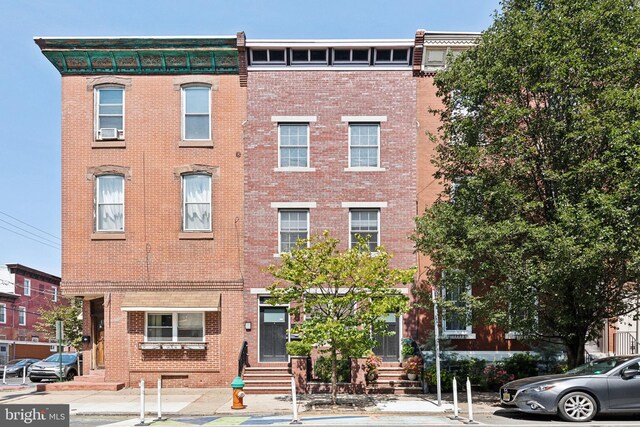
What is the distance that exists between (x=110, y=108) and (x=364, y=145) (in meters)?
9.02

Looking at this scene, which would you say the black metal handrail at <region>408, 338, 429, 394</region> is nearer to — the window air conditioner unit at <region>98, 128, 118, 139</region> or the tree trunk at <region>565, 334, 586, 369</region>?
the tree trunk at <region>565, 334, 586, 369</region>

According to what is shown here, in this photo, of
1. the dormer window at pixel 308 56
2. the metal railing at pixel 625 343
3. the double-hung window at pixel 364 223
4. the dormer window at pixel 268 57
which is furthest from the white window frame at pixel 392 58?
the metal railing at pixel 625 343

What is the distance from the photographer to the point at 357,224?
20938 mm

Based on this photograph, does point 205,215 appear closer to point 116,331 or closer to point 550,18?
point 116,331

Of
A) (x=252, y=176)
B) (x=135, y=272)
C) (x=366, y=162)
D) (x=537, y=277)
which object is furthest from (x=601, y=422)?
(x=135, y=272)

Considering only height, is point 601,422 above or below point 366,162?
below

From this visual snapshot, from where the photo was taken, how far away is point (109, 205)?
21188mm

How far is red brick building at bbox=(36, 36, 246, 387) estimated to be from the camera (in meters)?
20.6

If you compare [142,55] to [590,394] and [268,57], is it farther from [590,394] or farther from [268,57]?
[590,394]

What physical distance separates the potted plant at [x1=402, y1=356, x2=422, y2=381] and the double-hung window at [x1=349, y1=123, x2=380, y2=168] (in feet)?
21.7

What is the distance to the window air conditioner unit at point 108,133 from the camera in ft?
69.3

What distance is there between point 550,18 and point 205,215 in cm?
1246

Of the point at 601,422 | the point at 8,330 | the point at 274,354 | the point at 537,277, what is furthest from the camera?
the point at 8,330

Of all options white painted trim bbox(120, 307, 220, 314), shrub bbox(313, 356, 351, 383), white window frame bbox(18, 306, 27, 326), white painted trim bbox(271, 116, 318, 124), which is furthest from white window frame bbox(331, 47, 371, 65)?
white window frame bbox(18, 306, 27, 326)
